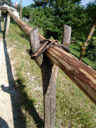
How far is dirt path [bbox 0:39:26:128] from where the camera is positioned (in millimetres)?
2383

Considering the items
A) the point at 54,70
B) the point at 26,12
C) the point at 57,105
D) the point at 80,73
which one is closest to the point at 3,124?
the point at 57,105

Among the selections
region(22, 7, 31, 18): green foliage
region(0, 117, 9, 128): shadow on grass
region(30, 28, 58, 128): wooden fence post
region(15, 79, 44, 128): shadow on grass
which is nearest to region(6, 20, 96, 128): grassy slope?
region(15, 79, 44, 128): shadow on grass

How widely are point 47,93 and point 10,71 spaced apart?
272cm

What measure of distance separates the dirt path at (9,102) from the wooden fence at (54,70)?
0.78 m

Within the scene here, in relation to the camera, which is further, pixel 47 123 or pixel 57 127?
pixel 57 127

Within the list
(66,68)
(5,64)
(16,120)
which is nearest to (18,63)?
(5,64)

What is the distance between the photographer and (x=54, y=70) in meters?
1.72

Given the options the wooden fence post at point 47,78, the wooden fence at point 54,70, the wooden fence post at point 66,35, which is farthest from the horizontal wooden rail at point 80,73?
the wooden fence post at point 66,35

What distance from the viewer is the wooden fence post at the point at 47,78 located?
1.38 meters

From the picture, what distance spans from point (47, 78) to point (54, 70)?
16 cm

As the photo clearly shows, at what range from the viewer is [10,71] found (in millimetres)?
4148

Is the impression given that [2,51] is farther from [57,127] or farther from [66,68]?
[66,68]

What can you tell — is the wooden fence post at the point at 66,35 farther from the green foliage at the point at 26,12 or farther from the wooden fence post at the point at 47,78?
the green foliage at the point at 26,12

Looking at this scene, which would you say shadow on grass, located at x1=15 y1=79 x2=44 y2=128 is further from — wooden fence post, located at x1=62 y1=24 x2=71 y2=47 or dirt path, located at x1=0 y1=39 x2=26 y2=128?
wooden fence post, located at x1=62 y1=24 x2=71 y2=47
